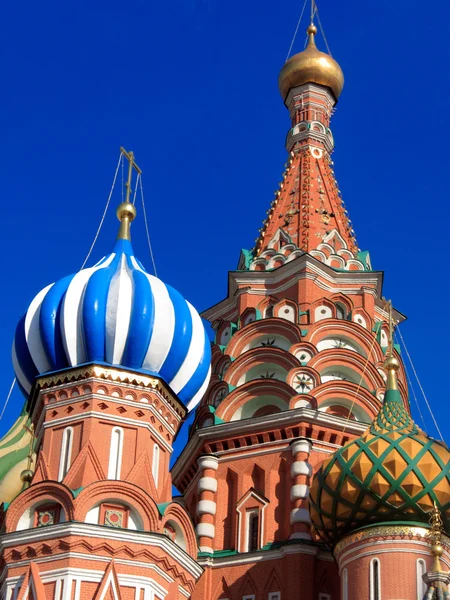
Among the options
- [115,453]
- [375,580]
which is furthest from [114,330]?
[375,580]

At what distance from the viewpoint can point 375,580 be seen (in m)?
12.8

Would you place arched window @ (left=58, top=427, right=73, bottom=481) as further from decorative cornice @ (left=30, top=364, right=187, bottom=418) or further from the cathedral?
decorative cornice @ (left=30, top=364, right=187, bottom=418)

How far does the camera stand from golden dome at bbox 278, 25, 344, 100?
20.2m

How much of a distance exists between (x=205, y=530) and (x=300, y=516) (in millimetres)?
1109

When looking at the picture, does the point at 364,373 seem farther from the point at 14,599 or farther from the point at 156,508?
the point at 14,599

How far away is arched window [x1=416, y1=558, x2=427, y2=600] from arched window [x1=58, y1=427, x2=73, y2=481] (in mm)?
3382

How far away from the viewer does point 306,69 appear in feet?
66.4

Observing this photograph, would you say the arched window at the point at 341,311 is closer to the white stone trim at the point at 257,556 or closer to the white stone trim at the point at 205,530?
the white stone trim at the point at 205,530

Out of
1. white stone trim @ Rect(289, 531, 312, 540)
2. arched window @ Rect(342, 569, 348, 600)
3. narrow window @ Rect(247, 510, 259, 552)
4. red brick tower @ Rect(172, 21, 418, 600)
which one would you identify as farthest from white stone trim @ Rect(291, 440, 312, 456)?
arched window @ Rect(342, 569, 348, 600)

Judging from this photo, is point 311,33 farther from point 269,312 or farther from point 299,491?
point 299,491

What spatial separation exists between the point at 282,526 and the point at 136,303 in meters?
3.05

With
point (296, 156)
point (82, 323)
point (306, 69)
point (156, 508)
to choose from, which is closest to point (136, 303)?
point (82, 323)

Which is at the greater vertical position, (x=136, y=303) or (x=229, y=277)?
(x=229, y=277)

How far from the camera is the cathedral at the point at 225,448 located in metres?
12.7
